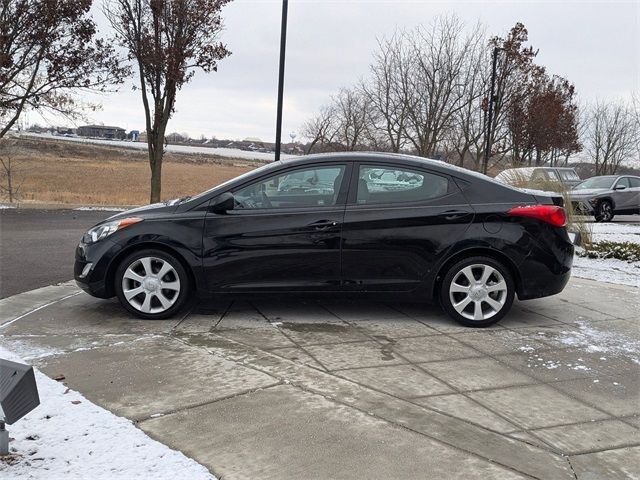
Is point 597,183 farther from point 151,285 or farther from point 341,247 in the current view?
point 151,285

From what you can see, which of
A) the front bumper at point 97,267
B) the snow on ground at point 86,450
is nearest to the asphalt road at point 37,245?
the front bumper at point 97,267

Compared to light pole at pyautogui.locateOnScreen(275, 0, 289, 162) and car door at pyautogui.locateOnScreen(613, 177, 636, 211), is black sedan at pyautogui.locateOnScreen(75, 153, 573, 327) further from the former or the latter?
car door at pyautogui.locateOnScreen(613, 177, 636, 211)

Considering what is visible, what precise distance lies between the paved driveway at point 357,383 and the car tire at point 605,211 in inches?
505

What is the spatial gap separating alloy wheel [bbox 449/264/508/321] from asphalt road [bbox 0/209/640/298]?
186 inches

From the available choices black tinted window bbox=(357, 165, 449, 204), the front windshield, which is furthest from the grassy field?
black tinted window bbox=(357, 165, 449, 204)

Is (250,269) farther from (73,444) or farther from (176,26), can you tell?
(176,26)

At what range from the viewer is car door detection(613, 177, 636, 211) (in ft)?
58.7

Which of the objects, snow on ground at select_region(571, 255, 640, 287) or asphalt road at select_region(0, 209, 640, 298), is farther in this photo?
snow on ground at select_region(571, 255, 640, 287)

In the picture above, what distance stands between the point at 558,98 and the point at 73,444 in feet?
114

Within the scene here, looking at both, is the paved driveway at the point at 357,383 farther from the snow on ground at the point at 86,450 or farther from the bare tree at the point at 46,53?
the bare tree at the point at 46,53

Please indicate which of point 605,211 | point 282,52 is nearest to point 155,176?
point 282,52

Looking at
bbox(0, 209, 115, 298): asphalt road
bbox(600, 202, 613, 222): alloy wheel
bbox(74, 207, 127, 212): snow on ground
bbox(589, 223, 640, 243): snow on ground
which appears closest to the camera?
bbox(0, 209, 115, 298): asphalt road

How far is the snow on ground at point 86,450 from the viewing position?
2730mm

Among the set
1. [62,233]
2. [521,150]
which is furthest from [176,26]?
[521,150]
